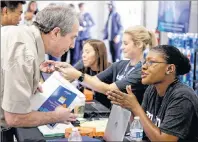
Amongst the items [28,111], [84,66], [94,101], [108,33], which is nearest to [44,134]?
[28,111]

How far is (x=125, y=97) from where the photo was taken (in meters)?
1.90

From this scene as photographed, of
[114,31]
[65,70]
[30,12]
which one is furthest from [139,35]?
[30,12]

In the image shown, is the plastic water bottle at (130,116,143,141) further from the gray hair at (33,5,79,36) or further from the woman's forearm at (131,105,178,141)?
the gray hair at (33,5,79,36)

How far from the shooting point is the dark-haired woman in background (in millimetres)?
1900

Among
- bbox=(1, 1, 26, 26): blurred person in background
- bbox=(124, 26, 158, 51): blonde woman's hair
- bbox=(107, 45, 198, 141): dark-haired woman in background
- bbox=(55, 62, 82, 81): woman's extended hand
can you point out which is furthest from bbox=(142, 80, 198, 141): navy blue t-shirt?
bbox=(1, 1, 26, 26): blurred person in background

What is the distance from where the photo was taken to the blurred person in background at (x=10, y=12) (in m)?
3.35

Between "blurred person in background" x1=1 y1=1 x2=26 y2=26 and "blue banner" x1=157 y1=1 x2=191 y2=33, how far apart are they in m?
2.39

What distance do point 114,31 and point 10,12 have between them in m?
4.02

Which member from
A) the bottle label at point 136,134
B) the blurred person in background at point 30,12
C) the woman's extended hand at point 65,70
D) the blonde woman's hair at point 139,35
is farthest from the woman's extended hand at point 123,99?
the blurred person in background at point 30,12

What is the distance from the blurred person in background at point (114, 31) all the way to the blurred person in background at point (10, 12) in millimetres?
3746

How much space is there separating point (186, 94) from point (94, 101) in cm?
137

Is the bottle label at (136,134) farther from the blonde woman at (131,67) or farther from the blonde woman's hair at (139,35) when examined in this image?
the blonde woman's hair at (139,35)

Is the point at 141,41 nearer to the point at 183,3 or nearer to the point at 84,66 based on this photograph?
the point at 84,66

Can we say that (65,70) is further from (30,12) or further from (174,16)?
(30,12)
